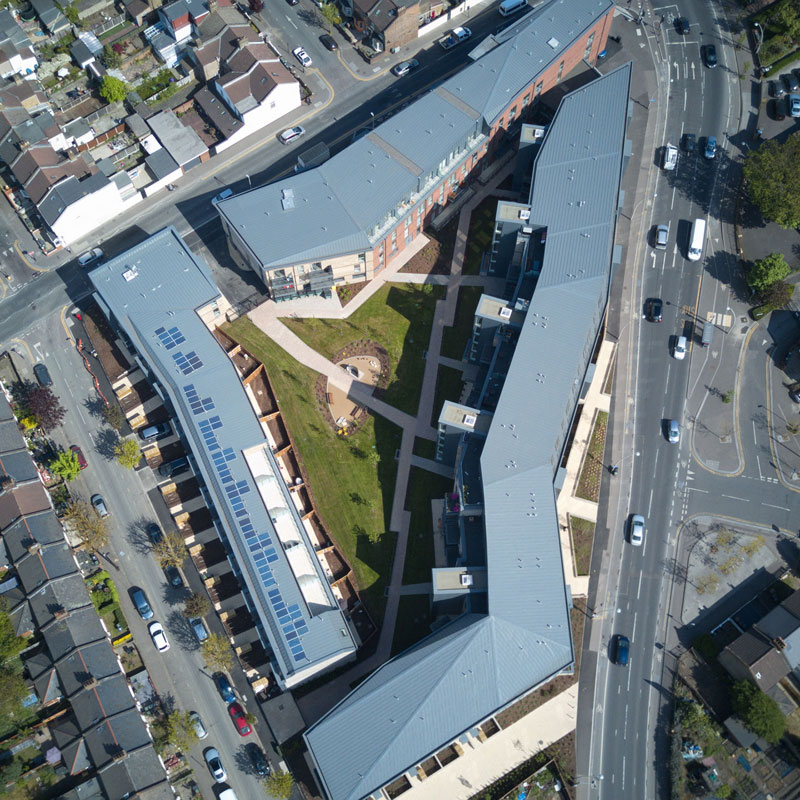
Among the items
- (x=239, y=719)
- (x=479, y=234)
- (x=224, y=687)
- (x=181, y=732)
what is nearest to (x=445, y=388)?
(x=479, y=234)

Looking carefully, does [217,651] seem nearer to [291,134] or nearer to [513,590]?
[513,590]

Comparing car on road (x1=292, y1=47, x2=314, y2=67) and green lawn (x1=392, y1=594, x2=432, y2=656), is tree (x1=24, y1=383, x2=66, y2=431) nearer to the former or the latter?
green lawn (x1=392, y1=594, x2=432, y2=656)

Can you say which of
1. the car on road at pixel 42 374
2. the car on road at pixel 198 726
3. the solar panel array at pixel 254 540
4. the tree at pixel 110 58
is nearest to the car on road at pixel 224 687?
the car on road at pixel 198 726

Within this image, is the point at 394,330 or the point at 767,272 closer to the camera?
the point at 767,272

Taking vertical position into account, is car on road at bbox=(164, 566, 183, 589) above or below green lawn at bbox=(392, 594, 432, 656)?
above

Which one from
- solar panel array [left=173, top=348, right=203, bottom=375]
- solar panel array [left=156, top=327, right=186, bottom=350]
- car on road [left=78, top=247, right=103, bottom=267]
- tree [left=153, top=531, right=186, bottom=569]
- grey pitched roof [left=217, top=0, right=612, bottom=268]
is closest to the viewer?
tree [left=153, top=531, right=186, bottom=569]

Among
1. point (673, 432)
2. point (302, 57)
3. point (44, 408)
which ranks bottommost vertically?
point (673, 432)

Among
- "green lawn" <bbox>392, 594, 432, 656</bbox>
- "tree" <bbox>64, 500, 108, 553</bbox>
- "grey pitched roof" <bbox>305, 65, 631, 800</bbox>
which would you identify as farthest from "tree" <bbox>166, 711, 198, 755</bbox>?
"green lawn" <bbox>392, 594, 432, 656</bbox>
